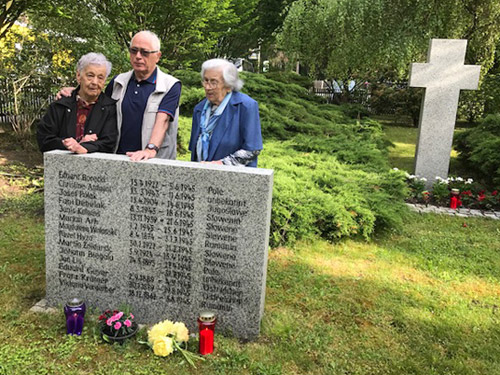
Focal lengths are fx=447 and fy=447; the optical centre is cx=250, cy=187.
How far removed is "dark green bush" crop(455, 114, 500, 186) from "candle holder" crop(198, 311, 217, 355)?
620cm

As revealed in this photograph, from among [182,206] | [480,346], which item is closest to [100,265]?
[182,206]

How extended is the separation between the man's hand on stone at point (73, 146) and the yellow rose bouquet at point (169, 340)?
1410mm

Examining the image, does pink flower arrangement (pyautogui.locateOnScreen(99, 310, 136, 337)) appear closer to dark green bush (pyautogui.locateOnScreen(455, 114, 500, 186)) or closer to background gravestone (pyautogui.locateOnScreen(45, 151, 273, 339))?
background gravestone (pyautogui.locateOnScreen(45, 151, 273, 339))

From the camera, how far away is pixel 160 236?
→ 3.32 meters

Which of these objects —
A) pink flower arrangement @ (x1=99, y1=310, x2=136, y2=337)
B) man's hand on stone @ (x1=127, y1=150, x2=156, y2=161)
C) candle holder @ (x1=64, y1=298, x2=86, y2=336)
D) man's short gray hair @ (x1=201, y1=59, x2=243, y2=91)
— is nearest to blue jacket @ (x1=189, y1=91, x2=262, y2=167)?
man's short gray hair @ (x1=201, y1=59, x2=243, y2=91)

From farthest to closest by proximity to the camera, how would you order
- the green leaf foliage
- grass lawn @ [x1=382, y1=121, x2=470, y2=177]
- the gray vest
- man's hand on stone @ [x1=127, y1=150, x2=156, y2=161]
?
grass lawn @ [x1=382, y1=121, x2=470, y2=177] < the green leaf foliage < the gray vest < man's hand on stone @ [x1=127, y1=150, x2=156, y2=161]

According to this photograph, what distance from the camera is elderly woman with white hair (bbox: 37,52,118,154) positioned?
3.35 metres

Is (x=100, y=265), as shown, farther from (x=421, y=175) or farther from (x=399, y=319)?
(x=421, y=175)

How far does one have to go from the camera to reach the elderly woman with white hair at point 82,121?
335cm

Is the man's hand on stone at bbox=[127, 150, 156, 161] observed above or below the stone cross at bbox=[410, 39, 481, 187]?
below

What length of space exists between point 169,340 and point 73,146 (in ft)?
5.17

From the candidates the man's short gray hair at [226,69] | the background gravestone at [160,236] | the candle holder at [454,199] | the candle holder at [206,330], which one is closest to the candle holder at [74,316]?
the background gravestone at [160,236]

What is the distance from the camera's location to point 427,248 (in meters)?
5.23

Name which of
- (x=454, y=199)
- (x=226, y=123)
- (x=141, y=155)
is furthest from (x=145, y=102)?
(x=454, y=199)
